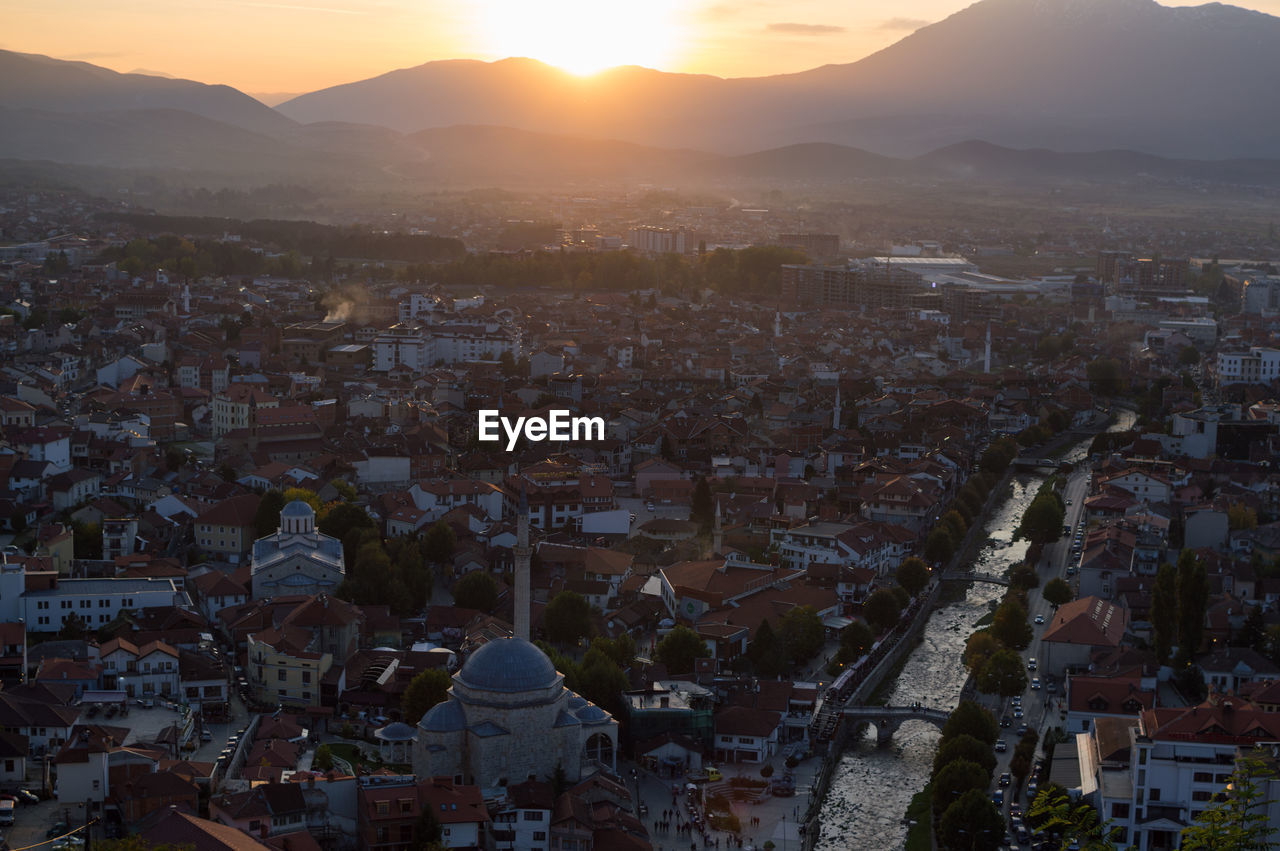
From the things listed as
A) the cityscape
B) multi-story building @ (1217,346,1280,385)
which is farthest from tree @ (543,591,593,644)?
multi-story building @ (1217,346,1280,385)

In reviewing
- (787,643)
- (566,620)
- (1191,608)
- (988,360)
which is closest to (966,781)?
(787,643)

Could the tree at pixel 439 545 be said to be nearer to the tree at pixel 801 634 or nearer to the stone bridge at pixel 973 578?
the tree at pixel 801 634

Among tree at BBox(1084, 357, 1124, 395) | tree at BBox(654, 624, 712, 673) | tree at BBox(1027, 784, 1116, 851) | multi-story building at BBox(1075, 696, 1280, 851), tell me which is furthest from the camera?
tree at BBox(1084, 357, 1124, 395)

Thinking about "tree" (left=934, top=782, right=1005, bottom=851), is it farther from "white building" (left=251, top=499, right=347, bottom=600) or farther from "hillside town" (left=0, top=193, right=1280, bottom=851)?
"white building" (left=251, top=499, right=347, bottom=600)

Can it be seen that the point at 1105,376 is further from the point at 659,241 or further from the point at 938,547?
the point at 659,241

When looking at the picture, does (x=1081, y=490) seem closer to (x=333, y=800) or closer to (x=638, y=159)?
(x=333, y=800)

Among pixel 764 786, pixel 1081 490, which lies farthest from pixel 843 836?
pixel 1081 490

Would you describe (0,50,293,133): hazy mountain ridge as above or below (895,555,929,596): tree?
above
